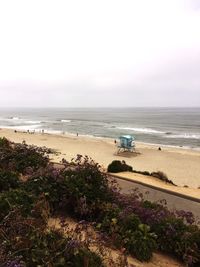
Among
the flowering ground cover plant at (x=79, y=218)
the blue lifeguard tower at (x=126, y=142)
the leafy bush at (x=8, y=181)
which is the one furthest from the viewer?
the blue lifeguard tower at (x=126, y=142)

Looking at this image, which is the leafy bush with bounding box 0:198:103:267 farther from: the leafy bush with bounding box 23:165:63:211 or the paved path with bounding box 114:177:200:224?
the paved path with bounding box 114:177:200:224

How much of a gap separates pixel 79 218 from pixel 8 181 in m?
1.78

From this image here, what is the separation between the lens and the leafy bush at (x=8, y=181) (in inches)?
286

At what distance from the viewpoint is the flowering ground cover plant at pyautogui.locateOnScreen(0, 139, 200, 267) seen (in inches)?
165

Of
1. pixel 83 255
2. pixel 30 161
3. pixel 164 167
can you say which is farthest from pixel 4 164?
pixel 164 167

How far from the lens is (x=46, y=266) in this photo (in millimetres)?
4012

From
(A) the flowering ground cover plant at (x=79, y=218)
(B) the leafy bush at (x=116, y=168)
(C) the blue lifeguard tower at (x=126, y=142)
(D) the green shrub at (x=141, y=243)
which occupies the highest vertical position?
(A) the flowering ground cover plant at (x=79, y=218)

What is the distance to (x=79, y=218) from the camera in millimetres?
6664

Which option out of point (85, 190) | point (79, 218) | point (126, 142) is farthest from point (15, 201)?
point (126, 142)

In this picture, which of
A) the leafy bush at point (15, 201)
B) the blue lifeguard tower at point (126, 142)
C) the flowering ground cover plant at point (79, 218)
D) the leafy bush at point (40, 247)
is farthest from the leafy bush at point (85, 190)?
the blue lifeguard tower at point (126, 142)

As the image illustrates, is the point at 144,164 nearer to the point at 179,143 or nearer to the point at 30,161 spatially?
the point at 30,161

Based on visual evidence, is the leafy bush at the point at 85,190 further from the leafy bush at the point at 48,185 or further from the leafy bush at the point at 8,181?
the leafy bush at the point at 8,181

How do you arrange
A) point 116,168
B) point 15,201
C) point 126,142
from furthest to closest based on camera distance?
point 126,142, point 116,168, point 15,201

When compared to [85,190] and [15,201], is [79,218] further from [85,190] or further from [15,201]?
[15,201]
